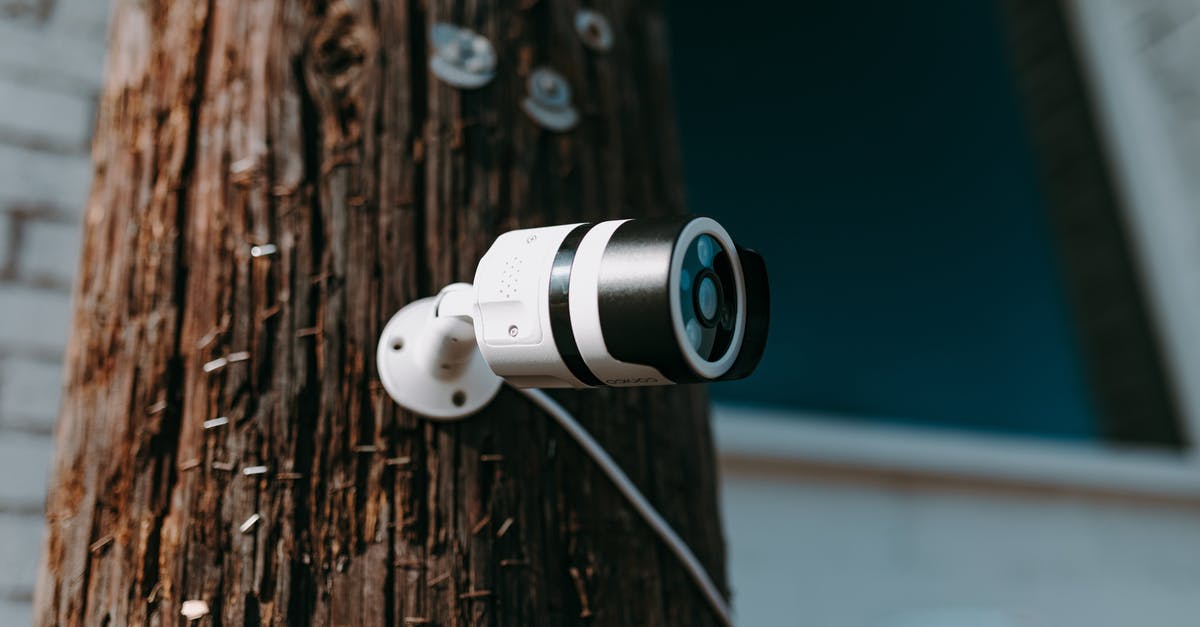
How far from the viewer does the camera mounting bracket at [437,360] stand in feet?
1.77

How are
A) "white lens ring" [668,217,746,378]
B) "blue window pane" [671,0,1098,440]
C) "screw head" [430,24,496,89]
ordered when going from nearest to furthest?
"white lens ring" [668,217,746,378]
"screw head" [430,24,496,89]
"blue window pane" [671,0,1098,440]

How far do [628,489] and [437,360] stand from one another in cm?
16

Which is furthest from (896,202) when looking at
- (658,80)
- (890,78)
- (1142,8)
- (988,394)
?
(658,80)

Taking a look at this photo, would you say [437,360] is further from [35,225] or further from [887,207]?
[887,207]

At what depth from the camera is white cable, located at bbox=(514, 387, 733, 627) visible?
586 millimetres

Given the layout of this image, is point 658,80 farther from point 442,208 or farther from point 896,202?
point 896,202

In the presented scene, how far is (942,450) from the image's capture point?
5.13 feet

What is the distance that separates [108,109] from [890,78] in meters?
1.85

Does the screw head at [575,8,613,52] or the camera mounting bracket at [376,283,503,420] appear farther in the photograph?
the screw head at [575,8,613,52]

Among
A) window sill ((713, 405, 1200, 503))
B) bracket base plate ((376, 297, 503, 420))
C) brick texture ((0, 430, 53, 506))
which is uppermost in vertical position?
bracket base plate ((376, 297, 503, 420))

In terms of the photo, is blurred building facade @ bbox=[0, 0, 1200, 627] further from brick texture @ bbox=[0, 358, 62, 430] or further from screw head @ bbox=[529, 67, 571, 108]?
screw head @ bbox=[529, 67, 571, 108]

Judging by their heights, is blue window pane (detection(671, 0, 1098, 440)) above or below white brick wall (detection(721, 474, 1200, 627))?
above

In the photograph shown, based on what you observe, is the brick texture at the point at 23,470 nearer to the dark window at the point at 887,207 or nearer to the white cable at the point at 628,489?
the white cable at the point at 628,489

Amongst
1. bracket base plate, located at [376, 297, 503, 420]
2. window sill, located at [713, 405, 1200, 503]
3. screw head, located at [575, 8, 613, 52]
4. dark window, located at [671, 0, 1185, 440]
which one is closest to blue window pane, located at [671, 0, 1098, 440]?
dark window, located at [671, 0, 1185, 440]
